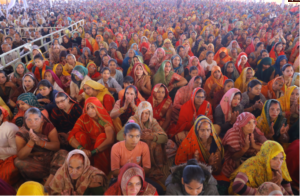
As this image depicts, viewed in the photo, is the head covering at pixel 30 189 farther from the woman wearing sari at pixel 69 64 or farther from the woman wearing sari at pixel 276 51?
the woman wearing sari at pixel 276 51

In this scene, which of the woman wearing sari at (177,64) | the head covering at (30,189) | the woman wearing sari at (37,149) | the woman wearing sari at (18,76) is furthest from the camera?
the woman wearing sari at (177,64)

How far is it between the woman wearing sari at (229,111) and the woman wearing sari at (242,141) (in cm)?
48

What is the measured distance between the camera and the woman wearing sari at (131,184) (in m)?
1.55

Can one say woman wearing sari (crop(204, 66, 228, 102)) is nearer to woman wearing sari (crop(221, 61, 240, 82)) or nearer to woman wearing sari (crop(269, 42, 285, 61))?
woman wearing sari (crop(221, 61, 240, 82))

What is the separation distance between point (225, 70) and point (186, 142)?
105 inches

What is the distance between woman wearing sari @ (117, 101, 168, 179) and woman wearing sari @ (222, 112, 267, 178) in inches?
30.8

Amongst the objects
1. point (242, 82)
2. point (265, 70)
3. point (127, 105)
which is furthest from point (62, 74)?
point (265, 70)

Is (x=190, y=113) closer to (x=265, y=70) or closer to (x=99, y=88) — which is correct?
(x=99, y=88)

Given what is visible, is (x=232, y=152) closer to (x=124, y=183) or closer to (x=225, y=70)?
(x=124, y=183)

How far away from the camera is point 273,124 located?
2475 mm

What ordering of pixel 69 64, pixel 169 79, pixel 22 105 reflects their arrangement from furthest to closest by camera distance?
pixel 69 64 < pixel 169 79 < pixel 22 105

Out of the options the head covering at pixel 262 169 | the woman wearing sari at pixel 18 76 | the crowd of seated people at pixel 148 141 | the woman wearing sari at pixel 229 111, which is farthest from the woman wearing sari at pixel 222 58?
Answer: the woman wearing sari at pixel 18 76

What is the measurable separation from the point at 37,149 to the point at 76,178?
800 millimetres

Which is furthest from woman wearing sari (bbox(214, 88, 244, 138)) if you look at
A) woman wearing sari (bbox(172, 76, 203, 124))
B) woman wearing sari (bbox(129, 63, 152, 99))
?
woman wearing sari (bbox(129, 63, 152, 99))
